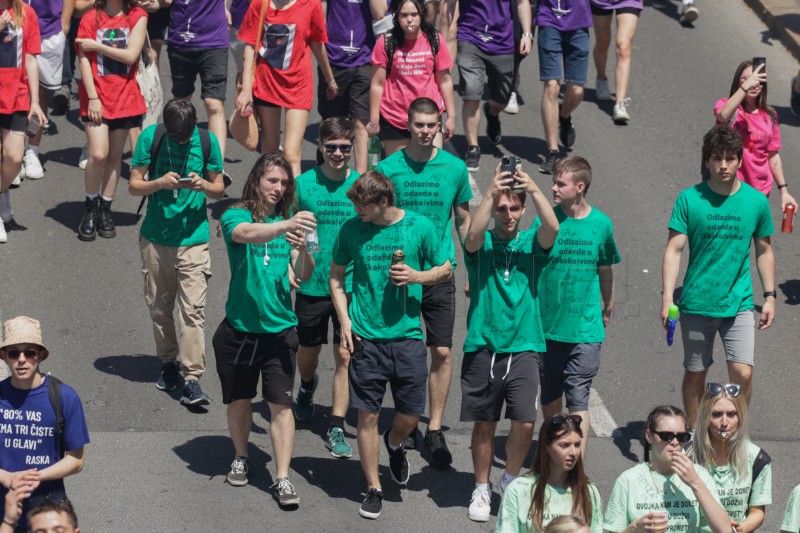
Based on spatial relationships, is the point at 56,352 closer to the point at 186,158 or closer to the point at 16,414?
the point at 186,158

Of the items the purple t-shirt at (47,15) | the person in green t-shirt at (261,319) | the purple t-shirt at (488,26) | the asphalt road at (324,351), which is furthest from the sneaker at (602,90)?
the person in green t-shirt at (261,319)

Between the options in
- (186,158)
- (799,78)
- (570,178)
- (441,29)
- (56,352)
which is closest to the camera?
(570,178)

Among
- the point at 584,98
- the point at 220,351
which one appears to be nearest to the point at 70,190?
the point at 220,351

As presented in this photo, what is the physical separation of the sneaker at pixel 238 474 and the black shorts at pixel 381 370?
2.59 ft

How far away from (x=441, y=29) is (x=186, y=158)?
4.27 meters

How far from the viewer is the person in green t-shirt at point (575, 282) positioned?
28.1 ft

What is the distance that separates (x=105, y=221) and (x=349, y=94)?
7.60 feet

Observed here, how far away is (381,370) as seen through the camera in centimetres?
846

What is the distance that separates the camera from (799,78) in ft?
46.2

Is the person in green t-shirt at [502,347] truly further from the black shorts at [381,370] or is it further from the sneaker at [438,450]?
the sneaker at [438,450]

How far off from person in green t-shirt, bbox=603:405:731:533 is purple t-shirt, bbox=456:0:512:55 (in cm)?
643

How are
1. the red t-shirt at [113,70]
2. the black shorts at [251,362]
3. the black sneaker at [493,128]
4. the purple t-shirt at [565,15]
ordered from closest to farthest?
the black shorts at [251,362] < the red t-shirt at [113,70] < the purple t-shirt at [565,15] < the black sneaker at [493,128]

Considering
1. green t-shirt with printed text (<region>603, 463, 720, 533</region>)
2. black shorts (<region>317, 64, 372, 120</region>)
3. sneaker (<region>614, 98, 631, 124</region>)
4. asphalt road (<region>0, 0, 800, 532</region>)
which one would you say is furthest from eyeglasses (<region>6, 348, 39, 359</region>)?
sneaker (<region>614, 98, 631, 124</region>)

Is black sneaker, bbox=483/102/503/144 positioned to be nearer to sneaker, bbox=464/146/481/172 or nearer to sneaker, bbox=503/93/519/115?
sneaker, bbox=464/146/481/172
